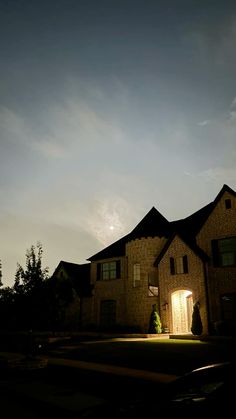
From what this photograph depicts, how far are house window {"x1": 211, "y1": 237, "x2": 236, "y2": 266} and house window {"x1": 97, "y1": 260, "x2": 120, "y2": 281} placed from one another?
9.29m

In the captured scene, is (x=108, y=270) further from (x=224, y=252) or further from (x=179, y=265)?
(x=224, y=252)

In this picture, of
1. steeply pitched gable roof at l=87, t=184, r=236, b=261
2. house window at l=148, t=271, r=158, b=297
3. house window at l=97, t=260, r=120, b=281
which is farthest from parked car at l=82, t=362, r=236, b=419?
house window at l=97, t=260, r=120, b=281

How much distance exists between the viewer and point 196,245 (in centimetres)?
2255

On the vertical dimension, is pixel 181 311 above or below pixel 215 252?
below

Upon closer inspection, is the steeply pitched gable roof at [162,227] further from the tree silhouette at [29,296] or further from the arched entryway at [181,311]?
the tree silhouette at [29,296]

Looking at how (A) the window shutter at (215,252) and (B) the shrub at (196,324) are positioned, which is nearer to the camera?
(B) the shrub at (196,324)

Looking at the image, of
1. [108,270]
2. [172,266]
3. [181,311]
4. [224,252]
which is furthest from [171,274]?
[108,270]

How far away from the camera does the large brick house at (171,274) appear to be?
2052cm

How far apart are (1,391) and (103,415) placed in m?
6.20

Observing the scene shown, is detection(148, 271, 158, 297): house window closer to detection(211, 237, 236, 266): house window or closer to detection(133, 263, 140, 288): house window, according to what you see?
detection(133, 263, 140, 288): house window

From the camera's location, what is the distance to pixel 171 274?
23203 millimetres

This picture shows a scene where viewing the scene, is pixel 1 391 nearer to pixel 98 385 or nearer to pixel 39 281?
pixel 98 385

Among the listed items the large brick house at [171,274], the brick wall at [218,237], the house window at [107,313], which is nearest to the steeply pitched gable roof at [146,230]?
the large brick house at [171,274]

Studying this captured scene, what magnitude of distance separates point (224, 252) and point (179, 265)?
3.47 m
